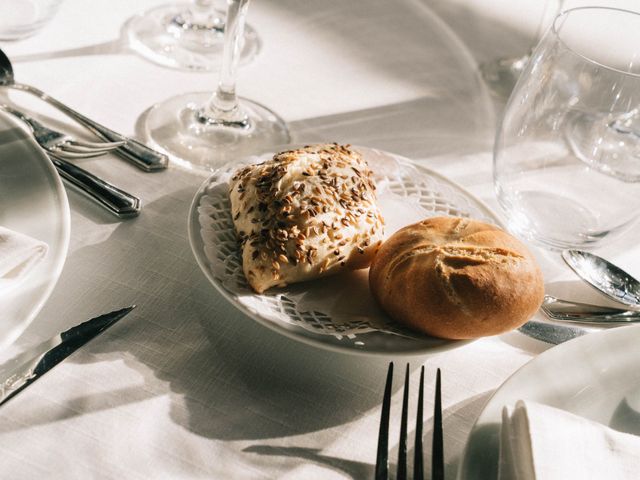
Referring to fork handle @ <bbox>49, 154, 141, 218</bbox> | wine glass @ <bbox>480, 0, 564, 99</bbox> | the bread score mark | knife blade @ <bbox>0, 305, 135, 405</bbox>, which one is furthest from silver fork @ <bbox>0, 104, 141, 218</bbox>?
wine glass @ <bbox>480, 0, 564, 99</bbox>

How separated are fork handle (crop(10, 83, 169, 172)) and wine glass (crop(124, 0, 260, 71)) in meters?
0.17

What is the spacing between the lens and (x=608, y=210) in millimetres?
708

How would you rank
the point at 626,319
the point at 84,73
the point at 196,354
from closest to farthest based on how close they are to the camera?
the point at 196,354 → the point at 626,319 → the point at 84,73

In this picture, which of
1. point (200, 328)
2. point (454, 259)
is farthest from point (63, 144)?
point (454, 259)

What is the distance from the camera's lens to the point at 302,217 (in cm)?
58

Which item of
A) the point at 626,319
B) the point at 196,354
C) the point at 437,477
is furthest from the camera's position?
the point at 626,319

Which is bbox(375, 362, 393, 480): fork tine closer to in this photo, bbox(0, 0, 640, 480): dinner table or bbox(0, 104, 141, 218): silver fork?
bbox(0, 0, 640, 480): dinner table

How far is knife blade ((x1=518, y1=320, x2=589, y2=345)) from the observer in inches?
23.7

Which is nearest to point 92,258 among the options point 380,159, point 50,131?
point 50,131

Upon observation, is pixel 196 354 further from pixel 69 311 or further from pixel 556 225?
pixel 556 225

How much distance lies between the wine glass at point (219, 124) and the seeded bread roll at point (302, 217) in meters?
0.14

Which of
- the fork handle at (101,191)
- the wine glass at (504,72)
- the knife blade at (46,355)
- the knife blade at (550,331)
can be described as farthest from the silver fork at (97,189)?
the wine glass at (504,72)

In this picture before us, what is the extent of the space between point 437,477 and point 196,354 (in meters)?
0.19

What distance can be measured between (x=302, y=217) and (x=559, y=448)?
0.83ft
